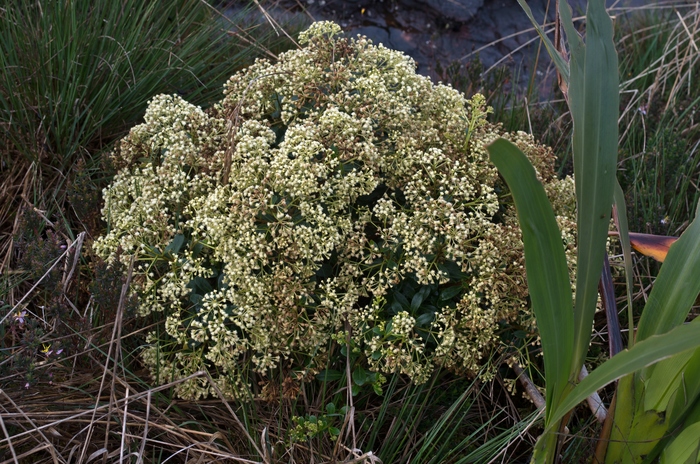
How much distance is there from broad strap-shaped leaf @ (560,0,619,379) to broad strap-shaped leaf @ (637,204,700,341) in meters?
0.26

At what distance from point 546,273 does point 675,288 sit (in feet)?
1.23

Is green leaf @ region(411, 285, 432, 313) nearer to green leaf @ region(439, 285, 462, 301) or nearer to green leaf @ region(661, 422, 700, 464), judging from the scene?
green leaf @ region(439, 285, 462, 301)

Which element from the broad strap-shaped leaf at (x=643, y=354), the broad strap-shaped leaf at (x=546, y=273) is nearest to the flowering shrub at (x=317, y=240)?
the broad strap-shaped leaf at (x=546, y=273)

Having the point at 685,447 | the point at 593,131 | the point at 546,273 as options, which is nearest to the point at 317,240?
the point at 546,273

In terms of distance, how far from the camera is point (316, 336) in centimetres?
196

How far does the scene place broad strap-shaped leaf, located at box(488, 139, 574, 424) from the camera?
50.7 inches

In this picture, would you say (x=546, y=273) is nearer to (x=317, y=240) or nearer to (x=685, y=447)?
(x=685, y=447)

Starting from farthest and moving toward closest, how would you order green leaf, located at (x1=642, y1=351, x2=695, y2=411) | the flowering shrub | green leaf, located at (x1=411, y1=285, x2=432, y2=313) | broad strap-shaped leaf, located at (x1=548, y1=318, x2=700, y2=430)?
green leaf, located at (x1=411, y1=285, x2=432, y2=313) < the flowering shrub < green leaf, located at (x1=642, y1=351, x2=695, y2=411) < broad strap-shaped leaf, located at (x1=548, y1=318, x2=700, y2=430)

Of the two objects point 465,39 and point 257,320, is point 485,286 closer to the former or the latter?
point 257,320

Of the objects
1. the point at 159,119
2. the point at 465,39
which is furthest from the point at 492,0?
the point at 159,119

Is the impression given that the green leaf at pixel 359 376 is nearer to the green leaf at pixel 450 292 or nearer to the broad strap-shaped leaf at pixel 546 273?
the green leaf at pixel 450 292

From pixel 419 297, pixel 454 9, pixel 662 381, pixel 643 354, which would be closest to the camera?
pixel 643 354

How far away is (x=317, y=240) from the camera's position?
188 centimetres

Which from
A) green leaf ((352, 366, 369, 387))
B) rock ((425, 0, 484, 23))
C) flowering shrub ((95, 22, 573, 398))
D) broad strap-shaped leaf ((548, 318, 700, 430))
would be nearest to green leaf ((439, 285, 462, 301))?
flowering shrub ((95, 22, 573, 398))
